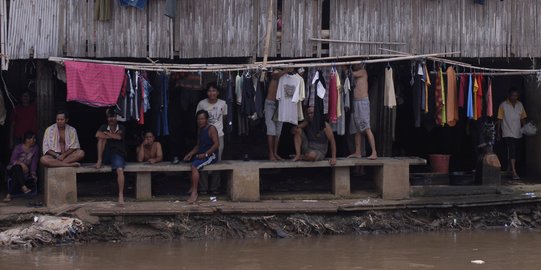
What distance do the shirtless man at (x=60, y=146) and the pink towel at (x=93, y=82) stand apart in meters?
0.49

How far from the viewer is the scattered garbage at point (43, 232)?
11031 mm

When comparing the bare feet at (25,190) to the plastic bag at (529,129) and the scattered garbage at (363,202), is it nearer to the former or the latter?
the scattered garbage at (363,202)

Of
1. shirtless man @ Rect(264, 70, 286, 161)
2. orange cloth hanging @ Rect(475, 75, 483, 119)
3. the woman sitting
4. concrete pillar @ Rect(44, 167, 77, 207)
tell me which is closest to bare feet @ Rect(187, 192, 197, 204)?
shirtless man @ Rect(264, 70, 286, 161)

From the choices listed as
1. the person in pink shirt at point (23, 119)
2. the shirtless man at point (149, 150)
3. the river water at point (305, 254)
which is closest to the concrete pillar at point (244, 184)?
the river water at point (305, 254)

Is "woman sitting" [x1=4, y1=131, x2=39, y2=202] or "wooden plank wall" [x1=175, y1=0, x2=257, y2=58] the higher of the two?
"wooden plank wall" [x1=175, y1=0, x2=257, y2=58]

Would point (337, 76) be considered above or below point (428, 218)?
above

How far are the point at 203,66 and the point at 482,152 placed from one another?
16.6ft

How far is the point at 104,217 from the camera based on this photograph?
11.6 meters

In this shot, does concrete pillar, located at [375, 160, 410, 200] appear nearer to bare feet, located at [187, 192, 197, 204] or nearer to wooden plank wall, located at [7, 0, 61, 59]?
bare feet, located at [187, 192, 197, 204]

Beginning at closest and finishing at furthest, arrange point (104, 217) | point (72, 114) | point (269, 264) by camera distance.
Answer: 1. point (269, 264)
2. point (104, 217)
3. point (72, 114)

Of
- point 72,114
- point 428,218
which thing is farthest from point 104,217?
point 428,218

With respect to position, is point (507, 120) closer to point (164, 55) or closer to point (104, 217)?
point (164, 55)

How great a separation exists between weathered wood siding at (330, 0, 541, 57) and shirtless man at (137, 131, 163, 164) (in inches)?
123

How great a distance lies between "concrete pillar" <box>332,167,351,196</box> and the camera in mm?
12867
